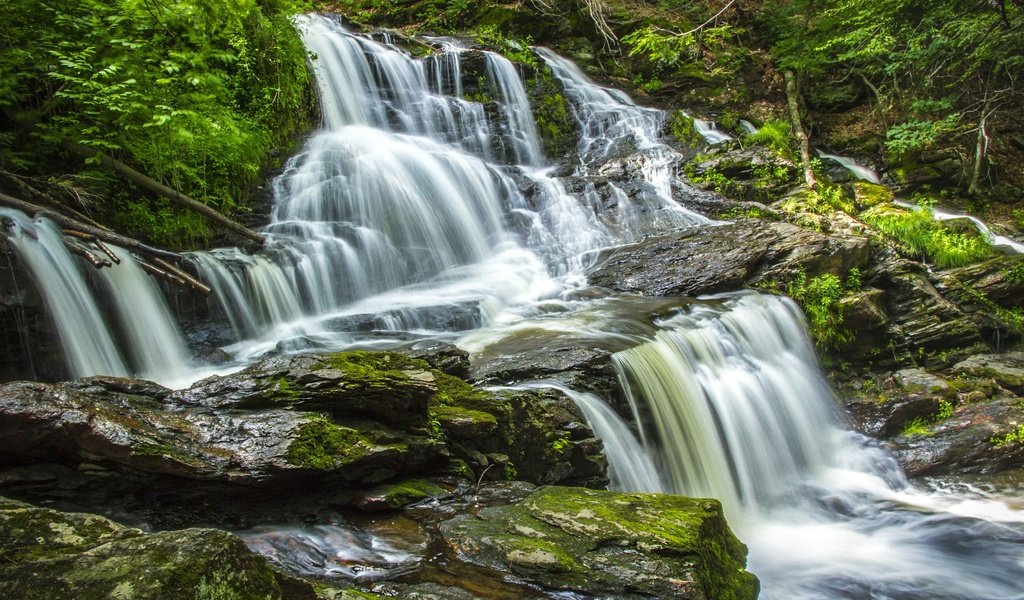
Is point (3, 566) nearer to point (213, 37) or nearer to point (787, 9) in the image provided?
point (213, 37)

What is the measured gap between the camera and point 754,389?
7434 mm

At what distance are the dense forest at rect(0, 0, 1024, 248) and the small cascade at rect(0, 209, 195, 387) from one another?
96 cm

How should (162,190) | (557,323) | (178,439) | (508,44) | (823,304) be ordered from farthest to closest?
(508,44) → (823,304) → (557,323) → (162,190) → (178,439)

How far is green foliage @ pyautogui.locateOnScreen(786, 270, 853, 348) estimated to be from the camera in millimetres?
8891

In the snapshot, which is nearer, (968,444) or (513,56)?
(968,444)

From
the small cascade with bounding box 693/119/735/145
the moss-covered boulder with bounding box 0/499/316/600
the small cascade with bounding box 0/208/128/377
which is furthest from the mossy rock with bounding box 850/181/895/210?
the moss-covered boulder with bounding box 0/499/316/600

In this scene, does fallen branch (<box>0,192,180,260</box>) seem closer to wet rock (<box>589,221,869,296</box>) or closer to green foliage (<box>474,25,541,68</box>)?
wet rock (<box>589,221,869,296</box>)

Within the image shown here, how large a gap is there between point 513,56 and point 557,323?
1030cm

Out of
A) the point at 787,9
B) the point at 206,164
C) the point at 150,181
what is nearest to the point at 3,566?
the point at 150,181

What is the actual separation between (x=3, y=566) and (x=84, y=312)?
5.27 m

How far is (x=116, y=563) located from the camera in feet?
5.90

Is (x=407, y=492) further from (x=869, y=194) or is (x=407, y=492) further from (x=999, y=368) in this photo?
(x=869, y=194)

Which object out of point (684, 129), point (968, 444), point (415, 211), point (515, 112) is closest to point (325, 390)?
point (415, 211)

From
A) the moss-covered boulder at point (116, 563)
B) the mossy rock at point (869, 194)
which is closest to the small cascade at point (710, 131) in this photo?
the mossy rock at point (869, 194)
